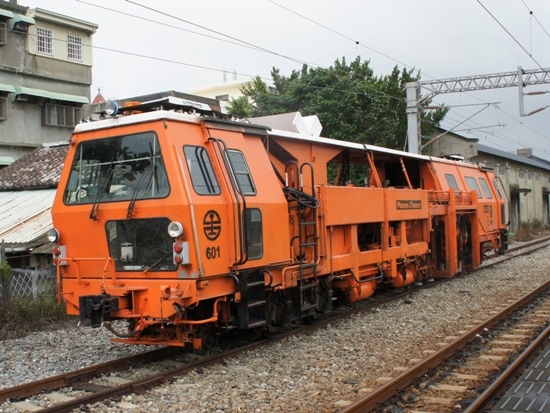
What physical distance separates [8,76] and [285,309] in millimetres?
20656

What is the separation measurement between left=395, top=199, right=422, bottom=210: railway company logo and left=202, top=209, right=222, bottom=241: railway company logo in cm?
584

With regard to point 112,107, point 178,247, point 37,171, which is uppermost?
point 37,171

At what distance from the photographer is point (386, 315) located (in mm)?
10578

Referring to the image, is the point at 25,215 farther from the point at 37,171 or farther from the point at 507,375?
the point at 507,375

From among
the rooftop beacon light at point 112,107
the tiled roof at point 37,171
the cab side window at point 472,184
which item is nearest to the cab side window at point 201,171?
the rooftop beacon light at point 112,107

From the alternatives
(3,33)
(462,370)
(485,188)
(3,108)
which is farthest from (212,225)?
(3,33)

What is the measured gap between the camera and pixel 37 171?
17266 millimetres

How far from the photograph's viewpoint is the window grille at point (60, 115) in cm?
2581

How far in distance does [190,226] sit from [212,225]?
14.3 inches

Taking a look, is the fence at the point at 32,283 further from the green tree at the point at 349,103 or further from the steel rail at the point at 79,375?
the green tree at the point at 349,103

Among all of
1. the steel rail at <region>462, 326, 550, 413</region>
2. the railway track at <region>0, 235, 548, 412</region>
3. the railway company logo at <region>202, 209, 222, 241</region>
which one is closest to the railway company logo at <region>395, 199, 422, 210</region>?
the steel rail at <region>462, 326, 550, 413</region>

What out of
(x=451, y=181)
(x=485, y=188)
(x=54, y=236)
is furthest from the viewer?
(x=485, y=188)

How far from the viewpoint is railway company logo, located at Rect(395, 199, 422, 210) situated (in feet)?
40.0

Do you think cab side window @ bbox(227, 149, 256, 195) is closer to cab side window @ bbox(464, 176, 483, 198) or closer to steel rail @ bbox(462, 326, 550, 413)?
steel rail @ bbox(462, 326, 550, 413)
